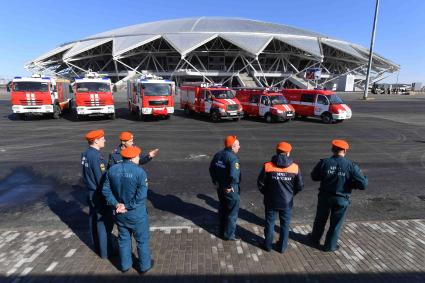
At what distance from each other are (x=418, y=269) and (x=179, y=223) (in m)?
4.23

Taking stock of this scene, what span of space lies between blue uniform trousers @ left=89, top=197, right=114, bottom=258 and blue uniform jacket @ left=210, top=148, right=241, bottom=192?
1921 mm

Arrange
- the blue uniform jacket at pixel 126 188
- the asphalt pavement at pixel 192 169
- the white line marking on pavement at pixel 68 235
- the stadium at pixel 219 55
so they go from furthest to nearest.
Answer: the stadium at pixel 219 55 < the asphalt pavement at pixel 192 169 < the white line marking on pavement at pixel 68 235 < the blue uniform jacket at pixel 126 188

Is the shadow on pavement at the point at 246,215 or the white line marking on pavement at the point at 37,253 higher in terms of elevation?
the white line marking on pavement at the point at 37,253

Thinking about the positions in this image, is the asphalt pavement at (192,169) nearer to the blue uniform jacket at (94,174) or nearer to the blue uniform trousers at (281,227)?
the blue uniform trousers at (281,227)

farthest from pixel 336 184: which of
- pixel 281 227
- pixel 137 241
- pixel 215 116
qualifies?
pixel 215 116

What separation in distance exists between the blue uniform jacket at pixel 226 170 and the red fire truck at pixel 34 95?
65.6 ft

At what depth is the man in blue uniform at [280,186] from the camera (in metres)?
4.81

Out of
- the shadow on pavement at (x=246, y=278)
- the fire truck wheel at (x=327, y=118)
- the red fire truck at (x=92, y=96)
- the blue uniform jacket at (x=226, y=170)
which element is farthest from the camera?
the fire truck wheel at (x=327, y=118)

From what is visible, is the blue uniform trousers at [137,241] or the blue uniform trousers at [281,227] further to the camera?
the blue uniform trousers at [281,227]

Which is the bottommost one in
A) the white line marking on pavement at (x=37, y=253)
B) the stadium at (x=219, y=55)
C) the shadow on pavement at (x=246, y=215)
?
the shadow on pavement at (x=246, y=215)

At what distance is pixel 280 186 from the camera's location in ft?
15.8

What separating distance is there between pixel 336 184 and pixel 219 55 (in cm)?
6615

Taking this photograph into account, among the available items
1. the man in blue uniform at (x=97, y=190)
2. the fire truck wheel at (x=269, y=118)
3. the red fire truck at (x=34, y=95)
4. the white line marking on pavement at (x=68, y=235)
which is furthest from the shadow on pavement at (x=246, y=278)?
the red fire truck at (x=34, y=95)

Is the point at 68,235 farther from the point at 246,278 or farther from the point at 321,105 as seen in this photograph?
the point at 321,105
